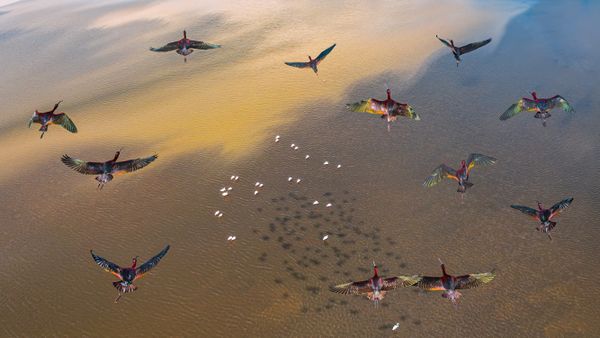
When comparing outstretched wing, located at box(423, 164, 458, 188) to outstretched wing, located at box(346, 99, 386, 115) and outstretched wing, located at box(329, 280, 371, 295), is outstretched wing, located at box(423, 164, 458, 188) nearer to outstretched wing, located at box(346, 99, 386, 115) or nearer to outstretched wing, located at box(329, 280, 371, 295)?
outstretched wing, located at box(346, 99, 386, 115)

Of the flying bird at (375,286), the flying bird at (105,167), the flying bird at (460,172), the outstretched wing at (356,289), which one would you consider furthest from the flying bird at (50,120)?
the flying bird at (460,172)

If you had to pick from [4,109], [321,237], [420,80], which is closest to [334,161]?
[321,237]

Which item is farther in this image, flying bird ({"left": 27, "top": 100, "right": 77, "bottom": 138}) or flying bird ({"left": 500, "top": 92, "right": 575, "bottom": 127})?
flying bird ({"left": 500, "top": 92, "right": 575, "bottom": 127})

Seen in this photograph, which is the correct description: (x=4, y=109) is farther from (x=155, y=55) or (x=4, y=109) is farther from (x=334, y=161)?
(x=334, y=161)

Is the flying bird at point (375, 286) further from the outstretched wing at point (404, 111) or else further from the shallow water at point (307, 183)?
the outstretched wing at point (404, 111)

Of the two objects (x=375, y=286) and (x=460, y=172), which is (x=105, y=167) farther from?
(x=460, y=172)

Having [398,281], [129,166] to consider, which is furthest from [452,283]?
[129,166]

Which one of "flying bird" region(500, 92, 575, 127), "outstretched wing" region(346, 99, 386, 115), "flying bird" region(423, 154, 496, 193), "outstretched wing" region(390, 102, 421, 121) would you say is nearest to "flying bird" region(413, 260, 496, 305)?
"flying bird" region(423, 154, 496, 193)
